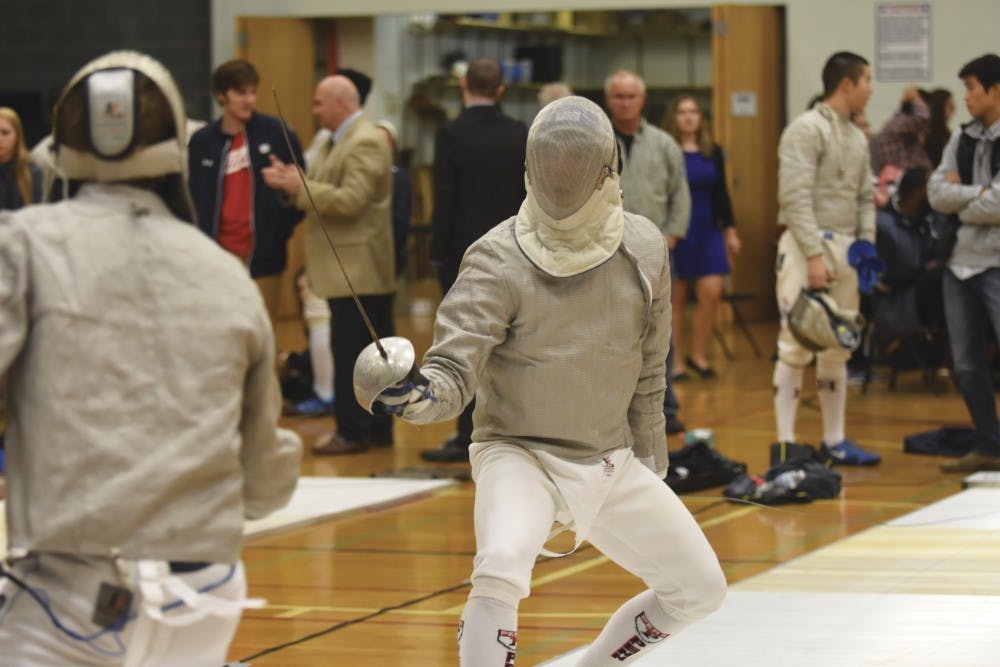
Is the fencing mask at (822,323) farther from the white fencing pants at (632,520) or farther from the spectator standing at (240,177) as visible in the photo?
the white fencing pants at (632,520)

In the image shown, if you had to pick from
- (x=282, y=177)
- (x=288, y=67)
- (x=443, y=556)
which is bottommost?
(x=443, y=556)

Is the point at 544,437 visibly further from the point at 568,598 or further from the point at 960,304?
the point at 960,304

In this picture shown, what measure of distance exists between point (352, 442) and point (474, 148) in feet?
4.94

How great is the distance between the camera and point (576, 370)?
3193 mm

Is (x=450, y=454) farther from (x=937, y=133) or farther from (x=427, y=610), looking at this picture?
(x=937, y=133)

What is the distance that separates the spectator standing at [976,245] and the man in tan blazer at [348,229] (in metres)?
2.32

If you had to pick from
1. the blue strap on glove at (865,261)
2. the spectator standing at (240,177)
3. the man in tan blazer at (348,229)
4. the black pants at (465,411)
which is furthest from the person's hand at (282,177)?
the blue strap on glove at (865,261)

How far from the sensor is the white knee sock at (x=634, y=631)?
3238mm

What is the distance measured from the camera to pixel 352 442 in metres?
7.24

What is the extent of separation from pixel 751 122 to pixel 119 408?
10354mm

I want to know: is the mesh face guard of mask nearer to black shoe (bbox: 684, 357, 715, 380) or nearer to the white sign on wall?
black shoe (bbox: 684, 357, 715, 380)

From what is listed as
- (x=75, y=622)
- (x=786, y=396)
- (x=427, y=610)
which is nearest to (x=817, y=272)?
(x=786, y=396)

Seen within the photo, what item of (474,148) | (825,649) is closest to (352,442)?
(474,148)

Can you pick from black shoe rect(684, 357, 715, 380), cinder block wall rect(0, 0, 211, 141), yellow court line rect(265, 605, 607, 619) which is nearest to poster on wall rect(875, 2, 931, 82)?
black shoe rect(684, 357, 715, 380)
